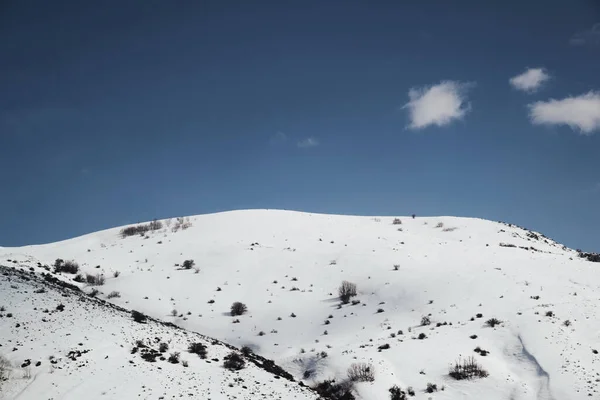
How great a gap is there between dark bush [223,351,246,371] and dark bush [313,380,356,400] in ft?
13.1

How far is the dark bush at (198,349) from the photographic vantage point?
897 inches

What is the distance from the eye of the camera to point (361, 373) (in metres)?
22.2

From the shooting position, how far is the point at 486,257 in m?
39.9

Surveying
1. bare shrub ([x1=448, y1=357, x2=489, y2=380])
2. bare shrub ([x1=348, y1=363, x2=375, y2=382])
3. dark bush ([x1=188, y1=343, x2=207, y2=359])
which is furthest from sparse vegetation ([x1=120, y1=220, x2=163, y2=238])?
bare shrub ([x1=448, y1=357, x2=489, y2=380])

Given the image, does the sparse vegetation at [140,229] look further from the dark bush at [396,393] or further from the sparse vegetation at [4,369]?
the dark bush at [396,393]

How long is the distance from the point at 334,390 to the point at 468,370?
6.65 m

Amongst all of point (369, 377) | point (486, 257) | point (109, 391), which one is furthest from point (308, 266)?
point (109, 391)

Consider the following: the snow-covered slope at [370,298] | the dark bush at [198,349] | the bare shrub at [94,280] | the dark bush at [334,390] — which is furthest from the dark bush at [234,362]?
the bare shrub at [94,280]

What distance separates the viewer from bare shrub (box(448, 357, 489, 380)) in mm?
21219

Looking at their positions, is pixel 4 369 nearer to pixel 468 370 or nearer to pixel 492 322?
pixel 468 370

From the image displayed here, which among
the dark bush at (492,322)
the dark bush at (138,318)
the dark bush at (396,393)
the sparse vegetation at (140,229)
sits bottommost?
the dark bush at (396,393)

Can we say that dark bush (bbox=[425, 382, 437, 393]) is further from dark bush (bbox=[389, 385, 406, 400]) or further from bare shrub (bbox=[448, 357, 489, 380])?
bare shrub (bbox=[448, 357, 489, 380])

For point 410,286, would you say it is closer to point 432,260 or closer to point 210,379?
point 432,260

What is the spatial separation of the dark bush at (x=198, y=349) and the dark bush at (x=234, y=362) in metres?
1.20
